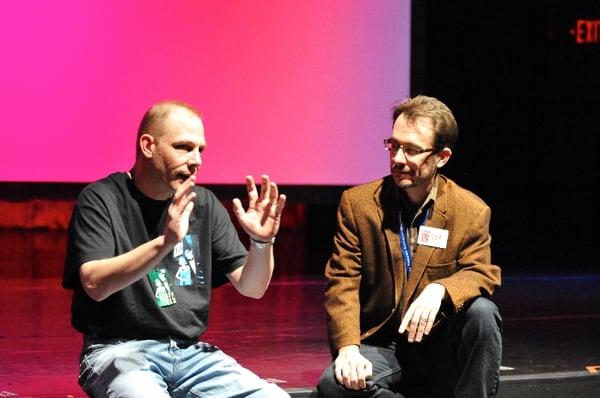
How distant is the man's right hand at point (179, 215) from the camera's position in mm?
2371

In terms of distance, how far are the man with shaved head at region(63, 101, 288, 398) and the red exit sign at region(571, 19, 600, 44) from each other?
745cm

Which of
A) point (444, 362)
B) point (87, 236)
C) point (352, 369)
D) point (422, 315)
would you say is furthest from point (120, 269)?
point (444, 362)

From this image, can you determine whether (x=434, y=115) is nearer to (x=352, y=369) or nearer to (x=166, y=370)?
(x=352, y=369)

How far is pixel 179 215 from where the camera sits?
2389 mm

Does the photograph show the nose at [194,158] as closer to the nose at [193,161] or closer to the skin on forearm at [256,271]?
the nose at [193,161]

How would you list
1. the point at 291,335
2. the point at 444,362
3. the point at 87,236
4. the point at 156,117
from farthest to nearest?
1. the point at 291,335
2. the point at 444,362
3. the point at 156,117
4. the point at 87,236

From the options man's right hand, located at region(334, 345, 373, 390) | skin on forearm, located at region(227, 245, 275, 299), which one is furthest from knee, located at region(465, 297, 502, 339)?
skin on forearm, located at region(227, 245, 275, 299)

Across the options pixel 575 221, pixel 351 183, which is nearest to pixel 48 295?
pixel 351 183

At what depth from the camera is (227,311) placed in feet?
17.4

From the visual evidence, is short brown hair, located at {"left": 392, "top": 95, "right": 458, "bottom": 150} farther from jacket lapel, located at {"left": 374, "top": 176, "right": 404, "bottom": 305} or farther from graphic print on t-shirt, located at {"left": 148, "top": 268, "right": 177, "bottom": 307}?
graphic print on t-shirt, located at {"left": 148, "top": 268, "right": 177, "bottom": 307}

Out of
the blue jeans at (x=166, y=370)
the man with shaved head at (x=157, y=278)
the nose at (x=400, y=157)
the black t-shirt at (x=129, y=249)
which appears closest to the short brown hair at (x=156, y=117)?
the man with shaved head at (x=157, y=278)

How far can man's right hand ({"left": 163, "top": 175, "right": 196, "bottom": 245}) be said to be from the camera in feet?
7.78

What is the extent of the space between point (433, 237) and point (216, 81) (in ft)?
9.51

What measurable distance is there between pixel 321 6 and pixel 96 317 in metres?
3.75
